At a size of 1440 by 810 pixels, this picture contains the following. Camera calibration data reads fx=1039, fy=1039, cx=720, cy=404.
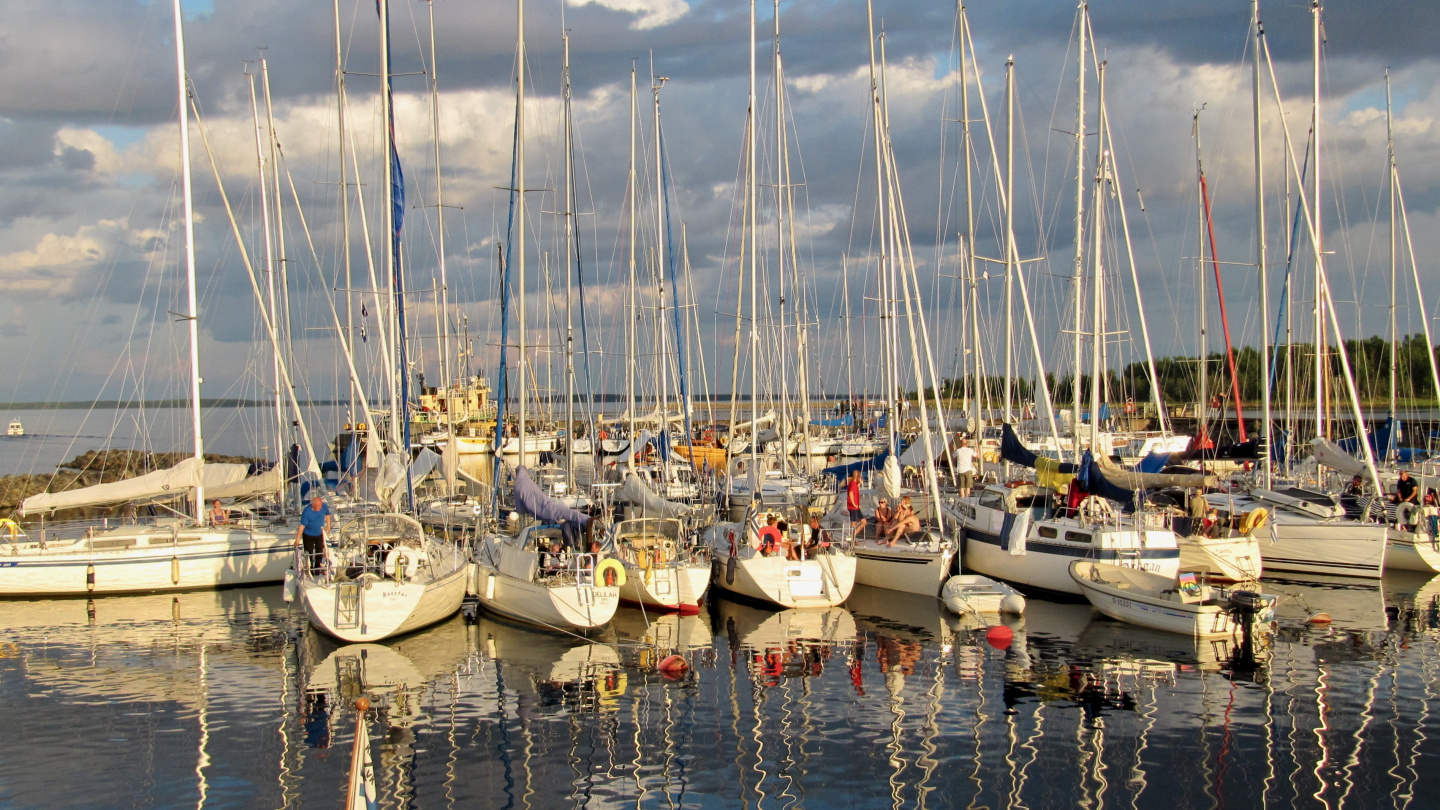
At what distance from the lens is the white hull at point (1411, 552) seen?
2645cm

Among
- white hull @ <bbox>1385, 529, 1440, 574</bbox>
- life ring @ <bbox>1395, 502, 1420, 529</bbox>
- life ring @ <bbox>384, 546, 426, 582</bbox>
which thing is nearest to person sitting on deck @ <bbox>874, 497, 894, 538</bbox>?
life ring @ <bbox>384, 546, 426, 582</bbox>

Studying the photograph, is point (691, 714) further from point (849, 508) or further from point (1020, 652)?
point (849, 508)

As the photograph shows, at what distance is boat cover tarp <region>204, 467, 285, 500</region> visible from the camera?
2903 cm

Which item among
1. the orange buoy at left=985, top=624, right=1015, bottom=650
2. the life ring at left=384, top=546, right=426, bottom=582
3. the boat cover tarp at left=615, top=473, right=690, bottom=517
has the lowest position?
the orange buoy at left=985, top=624, right=1015, bottom=650

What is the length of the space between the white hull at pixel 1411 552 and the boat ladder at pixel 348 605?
24.6m

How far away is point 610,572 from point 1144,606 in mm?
10625

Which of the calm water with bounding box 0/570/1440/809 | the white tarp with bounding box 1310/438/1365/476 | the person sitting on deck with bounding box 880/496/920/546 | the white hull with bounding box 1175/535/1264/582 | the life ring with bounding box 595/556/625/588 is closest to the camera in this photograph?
the calm water with bounding box 0/570/1440/809

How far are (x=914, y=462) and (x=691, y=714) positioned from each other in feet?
60.4

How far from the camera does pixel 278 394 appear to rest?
1156 inches

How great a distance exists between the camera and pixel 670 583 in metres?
22.0

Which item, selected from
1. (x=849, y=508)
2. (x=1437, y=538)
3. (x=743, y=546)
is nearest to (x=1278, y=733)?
(x=743, y=546)

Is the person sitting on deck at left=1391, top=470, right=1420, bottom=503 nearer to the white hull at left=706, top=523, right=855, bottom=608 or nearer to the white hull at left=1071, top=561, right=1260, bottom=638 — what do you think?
the white hull at left=1071, top=561, right=1260, bottom=638

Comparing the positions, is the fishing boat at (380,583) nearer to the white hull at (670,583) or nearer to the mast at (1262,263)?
the white hull at (670,583)

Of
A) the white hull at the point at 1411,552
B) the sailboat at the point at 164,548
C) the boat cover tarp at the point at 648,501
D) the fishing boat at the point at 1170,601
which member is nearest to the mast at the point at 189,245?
the sailboat at the point at 164,548
